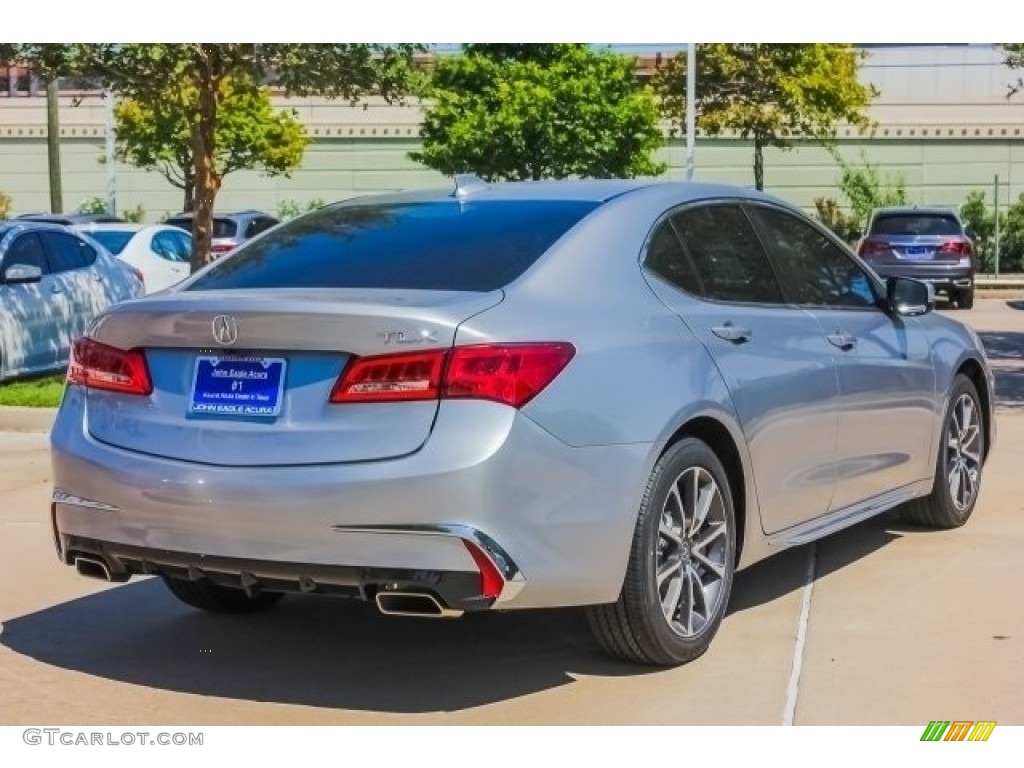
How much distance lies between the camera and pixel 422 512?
15.0ft

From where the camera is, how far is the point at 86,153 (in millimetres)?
44312

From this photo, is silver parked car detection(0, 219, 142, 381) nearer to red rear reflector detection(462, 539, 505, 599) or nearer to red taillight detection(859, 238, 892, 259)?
red rear reflector detection(462, 539, 505, 599)

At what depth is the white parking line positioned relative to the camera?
4.88 m

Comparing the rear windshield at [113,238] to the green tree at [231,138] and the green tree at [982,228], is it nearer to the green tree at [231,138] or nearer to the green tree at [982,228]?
the green tree at [231,138]

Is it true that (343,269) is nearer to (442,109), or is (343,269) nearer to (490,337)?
(490,337)

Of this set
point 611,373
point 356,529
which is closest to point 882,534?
point 611,373

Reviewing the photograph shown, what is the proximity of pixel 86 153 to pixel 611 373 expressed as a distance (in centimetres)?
4149

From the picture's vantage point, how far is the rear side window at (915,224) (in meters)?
25.0

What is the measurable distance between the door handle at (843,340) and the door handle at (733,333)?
27.4 inches

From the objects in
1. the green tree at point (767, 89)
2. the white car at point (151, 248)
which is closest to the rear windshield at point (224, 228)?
the white car at point (151, 248)

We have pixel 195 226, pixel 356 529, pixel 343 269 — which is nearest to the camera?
pixel 356 529

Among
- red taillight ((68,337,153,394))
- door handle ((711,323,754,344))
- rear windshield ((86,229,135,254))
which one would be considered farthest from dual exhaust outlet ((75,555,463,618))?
rear windshield ((86,229,135,254))

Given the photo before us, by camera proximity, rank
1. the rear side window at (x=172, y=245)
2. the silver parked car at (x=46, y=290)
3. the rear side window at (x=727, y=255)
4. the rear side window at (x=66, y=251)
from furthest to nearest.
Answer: the rear side window at (x=172, y=245) < the rear side window at (x=66, y=251) < the silver parked car at (x=46, y=290) < the rear side window at (x=727, y=255)
